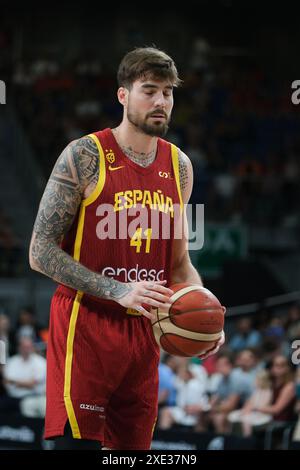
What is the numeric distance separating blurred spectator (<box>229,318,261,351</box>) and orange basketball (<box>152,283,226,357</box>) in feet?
31.5

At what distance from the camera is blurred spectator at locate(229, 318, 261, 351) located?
590 inches

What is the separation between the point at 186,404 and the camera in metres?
12.3

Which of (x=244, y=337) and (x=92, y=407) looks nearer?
(x=92, y=407)

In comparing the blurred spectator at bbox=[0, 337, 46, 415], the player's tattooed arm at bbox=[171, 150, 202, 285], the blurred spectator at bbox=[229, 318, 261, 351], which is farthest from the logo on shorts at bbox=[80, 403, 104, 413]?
the blurred spectator at bbox=[229, 318, 261, 351]

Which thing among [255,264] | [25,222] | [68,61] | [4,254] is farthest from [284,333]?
[68,61]

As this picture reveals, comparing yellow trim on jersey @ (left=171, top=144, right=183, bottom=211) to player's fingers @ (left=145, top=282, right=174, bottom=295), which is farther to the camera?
yellow trim on jersey @ (left=171, top=144, right=183, bottom=211)

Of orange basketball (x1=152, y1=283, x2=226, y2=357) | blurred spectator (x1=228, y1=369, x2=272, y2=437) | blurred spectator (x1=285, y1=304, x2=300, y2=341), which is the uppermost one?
blurred spectator (x1=285, y1=304, x2=300, y2=341)

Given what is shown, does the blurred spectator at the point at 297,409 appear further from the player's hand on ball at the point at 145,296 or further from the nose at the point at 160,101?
the nose at the point at 160,101

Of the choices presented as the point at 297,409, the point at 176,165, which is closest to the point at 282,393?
the point at 297,409

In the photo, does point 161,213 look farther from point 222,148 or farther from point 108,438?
point 222,148

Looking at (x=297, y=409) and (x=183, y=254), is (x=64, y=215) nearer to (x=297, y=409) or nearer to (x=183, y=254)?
(x=183, y=254)

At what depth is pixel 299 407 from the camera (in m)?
10.7

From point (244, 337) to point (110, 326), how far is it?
10362 mm

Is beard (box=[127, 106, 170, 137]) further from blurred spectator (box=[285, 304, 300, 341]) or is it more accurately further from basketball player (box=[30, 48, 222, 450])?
blurred spectator (box=[285, 304, 300, 341])
